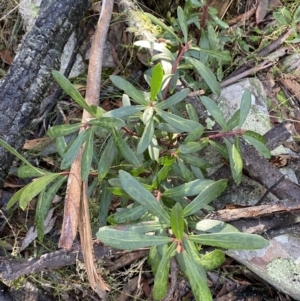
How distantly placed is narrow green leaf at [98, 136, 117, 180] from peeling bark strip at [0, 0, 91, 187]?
46 cm

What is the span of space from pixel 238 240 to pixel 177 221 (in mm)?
189

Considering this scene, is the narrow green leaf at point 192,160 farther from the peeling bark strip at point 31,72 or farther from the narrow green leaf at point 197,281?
the peeling bark strip at point 31,72

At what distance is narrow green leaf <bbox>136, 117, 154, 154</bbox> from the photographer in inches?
61.1

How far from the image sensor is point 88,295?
1.88 metres

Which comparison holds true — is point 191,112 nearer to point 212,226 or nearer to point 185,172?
point 185,172

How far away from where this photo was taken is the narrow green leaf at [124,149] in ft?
5.26

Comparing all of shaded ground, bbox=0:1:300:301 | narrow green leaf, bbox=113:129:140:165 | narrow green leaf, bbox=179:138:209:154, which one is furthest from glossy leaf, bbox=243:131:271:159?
shaded ground, bbox=0:1:300:301

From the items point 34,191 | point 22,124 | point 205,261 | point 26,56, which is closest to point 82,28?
point 26,56

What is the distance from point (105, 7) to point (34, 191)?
3.18 ft

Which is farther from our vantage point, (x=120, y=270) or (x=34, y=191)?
(x=120, y=270)

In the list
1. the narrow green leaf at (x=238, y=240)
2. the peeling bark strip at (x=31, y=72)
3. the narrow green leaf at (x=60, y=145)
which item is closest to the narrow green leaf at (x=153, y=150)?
the narrow green leaf at (x=60, y=145)

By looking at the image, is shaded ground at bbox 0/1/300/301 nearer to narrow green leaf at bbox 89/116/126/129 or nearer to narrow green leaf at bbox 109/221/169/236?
narrow green leaf at bbox 109/221/169/236

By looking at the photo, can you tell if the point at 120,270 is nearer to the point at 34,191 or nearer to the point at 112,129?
the point at 34,191

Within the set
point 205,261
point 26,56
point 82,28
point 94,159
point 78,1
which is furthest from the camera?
point 82,28
